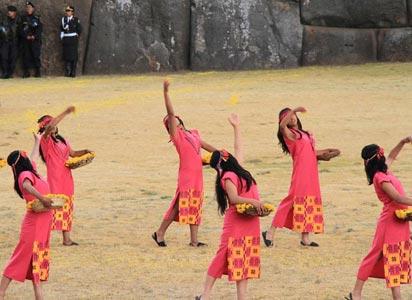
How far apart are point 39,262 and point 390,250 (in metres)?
3.10

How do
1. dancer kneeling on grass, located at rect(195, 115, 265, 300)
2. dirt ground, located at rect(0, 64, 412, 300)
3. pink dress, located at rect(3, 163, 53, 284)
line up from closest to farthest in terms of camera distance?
dancer kneeling on grass, located at rect(195, 115, 265, 300) < pink dress, located at rect(3, 163, 53, 284) < dirt ground, located at rect(0, 64, 412, 300)

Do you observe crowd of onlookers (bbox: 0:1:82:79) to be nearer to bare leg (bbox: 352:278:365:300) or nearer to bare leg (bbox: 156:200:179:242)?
bare leg (bbox: 156:200:179:242)

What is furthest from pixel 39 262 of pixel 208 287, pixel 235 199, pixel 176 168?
pixel 176 168

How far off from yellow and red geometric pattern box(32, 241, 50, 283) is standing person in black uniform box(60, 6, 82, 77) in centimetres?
1859

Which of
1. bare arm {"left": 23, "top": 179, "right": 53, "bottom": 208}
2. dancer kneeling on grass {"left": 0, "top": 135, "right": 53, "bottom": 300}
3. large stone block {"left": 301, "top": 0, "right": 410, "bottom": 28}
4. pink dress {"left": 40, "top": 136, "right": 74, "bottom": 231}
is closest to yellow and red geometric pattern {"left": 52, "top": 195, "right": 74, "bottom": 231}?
pink dress {"left": 40, "top": 136, "right": 74, "bottom": 231}

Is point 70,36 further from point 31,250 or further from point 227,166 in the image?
point 227,166

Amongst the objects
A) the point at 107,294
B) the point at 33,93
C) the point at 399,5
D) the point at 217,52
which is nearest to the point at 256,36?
the point at 217,52

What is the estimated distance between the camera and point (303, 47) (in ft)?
105

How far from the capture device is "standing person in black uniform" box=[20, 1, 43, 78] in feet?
99.3

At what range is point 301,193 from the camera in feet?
49.7

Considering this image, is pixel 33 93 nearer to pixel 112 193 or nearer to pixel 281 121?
pixel 112 193

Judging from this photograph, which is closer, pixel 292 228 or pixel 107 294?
pixel 107 294

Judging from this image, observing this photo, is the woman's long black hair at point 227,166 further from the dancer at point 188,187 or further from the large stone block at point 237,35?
the large stone block at point 237,35

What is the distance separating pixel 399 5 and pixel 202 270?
1947 cm
